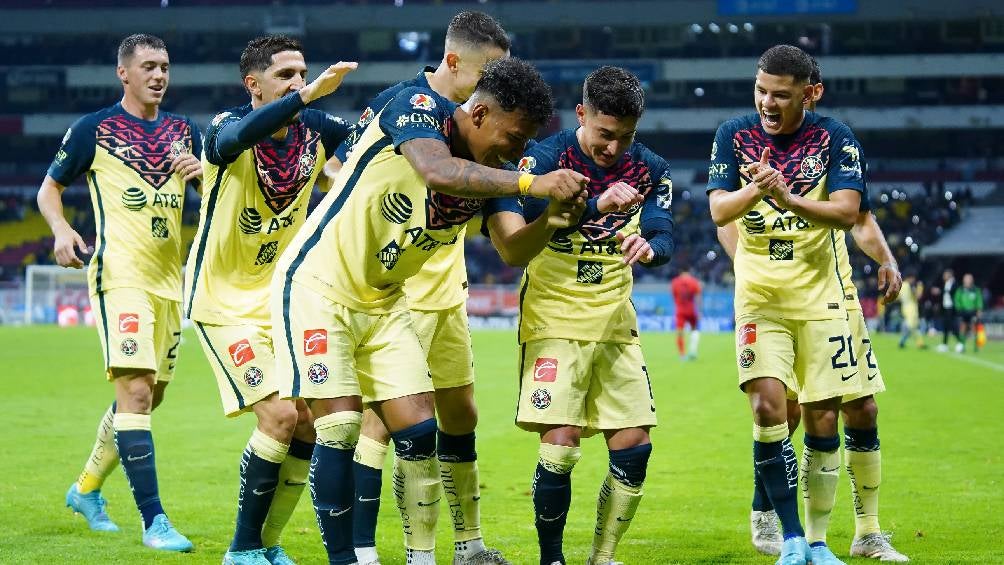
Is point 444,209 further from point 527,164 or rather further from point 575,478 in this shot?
point 575,478

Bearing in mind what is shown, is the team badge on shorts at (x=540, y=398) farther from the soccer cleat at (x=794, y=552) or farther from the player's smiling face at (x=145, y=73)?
the player's smiling face at (x=145, y=73)

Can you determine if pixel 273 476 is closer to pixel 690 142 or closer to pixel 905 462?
pixel 905 462

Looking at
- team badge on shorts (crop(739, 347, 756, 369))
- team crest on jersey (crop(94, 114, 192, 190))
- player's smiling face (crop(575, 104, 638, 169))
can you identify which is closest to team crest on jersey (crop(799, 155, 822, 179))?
team badge on shorts (crop(739, 347, 756, 369))

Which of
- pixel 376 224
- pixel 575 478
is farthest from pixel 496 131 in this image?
pixel 575 478

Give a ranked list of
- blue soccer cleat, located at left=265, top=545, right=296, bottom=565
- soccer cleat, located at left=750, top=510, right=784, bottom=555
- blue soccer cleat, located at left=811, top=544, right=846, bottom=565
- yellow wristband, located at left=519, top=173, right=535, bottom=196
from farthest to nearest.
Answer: soccer cleat, located at left=750, top=510, right=784, bottom=555 → blue soccer cleat, located at left=811, top=544, right=846, bottom=565 → blue soccer cleat, located at left=265, top=545, right=296, bottom=565 → yellow wristband, located at left=519, top=173, right=535, bottom=196

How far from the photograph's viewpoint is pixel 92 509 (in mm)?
7785

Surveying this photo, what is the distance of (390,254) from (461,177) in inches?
28.4

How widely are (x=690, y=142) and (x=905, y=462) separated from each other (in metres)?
54.6

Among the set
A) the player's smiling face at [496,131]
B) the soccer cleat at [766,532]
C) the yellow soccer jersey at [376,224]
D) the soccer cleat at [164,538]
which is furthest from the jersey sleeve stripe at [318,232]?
the soccer cleat at [766,532]

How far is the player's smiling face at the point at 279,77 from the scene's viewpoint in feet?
21.9

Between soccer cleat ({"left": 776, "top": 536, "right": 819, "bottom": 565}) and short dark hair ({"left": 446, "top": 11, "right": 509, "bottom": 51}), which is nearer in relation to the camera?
short dark hair ({"left": 446, "top": 11, "right": 509, "bottom": 51})

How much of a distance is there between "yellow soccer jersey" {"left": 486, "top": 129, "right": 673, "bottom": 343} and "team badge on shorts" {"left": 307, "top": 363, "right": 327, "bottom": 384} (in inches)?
53.0

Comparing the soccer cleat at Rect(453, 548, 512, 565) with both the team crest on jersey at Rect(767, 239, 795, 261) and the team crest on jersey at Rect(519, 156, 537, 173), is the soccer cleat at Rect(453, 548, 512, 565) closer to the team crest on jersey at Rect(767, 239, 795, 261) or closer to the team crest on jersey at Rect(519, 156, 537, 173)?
the team crest on jersey at Rect(519, 156, 537, 173)

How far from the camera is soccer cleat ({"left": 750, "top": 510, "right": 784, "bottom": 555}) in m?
7.23
